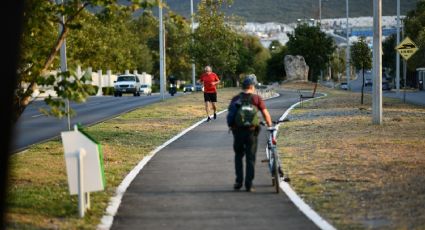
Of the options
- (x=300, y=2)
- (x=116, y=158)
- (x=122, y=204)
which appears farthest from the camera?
Answer: (x=300, y=2)

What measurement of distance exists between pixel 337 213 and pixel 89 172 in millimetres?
A: 3248

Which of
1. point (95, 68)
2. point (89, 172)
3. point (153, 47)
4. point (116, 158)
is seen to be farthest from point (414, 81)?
point (89, 172)

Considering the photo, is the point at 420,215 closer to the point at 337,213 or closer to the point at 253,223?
the point at 337,213

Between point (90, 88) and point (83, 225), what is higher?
point (90, 88)

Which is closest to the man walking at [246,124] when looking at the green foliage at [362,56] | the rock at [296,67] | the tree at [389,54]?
the green foliage at [362,56]

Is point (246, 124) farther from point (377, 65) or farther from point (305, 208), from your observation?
point (377, 65)

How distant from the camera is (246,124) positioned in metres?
12.3

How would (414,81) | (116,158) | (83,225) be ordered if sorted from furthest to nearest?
(414,81) < (116,158) < (83,225)

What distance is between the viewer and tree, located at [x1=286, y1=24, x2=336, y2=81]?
78.1m

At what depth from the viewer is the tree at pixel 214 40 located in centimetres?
5331

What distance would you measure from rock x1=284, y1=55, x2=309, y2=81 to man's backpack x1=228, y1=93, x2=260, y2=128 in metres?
61.9

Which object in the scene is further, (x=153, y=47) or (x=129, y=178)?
(x=153, y=47)

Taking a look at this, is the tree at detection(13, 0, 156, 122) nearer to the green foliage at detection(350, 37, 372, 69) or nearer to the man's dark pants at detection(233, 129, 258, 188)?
the man's dark pants at detection(233, 129, 258, 188)

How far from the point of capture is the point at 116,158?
17.0m
